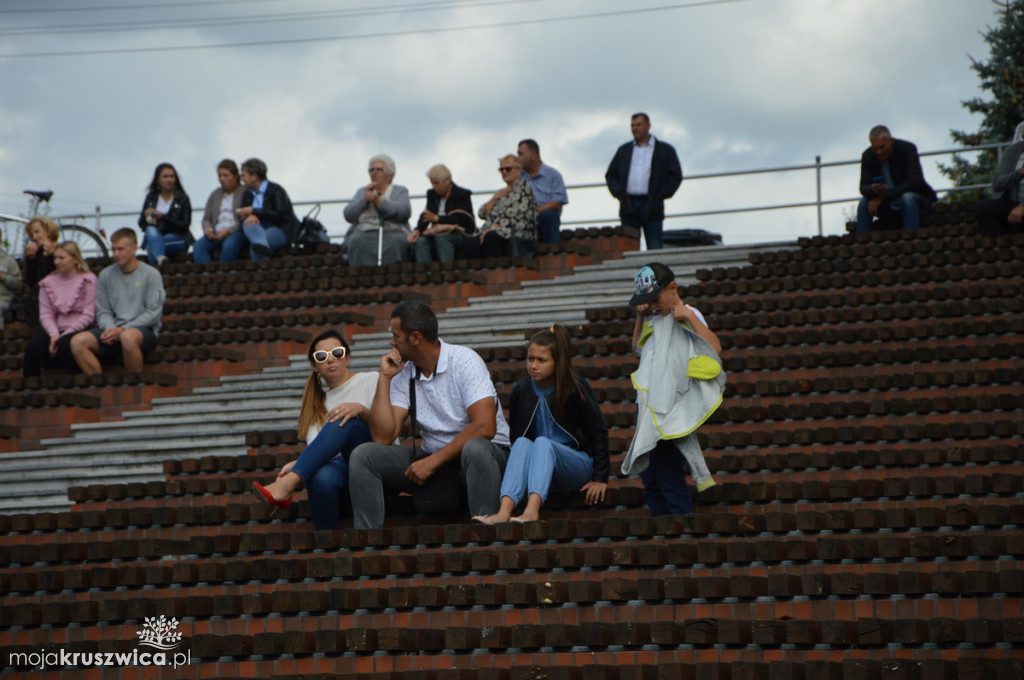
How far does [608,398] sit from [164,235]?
7.69 meters

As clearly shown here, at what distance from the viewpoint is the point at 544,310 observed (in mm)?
11359

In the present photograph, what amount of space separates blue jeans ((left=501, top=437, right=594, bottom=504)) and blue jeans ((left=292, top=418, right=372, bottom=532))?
0.92 meters

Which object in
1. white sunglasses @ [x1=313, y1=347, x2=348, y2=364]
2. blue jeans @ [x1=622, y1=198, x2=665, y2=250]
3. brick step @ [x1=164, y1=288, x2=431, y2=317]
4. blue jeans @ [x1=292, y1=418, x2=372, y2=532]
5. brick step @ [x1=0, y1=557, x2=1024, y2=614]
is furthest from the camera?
blue jeans @ [x1=622, y1=198, x2=665, y2=250]

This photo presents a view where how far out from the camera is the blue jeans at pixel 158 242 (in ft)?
47.9

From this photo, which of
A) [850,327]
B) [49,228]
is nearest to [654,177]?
[850,327]

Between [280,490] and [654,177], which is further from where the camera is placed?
[654,177]

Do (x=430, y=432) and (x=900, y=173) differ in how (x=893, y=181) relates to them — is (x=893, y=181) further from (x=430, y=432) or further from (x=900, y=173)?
(x=430, y=432)

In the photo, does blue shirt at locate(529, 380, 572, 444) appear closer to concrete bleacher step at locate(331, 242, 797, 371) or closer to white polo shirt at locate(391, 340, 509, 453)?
white polo shirt at locate(391, 340, 509, 453)

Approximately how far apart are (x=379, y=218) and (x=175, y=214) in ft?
8.74

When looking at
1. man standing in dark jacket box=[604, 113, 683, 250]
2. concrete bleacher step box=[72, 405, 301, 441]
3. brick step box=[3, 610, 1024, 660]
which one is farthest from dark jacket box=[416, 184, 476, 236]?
brick step box=[3, 610, 1024, 660]

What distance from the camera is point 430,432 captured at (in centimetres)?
705

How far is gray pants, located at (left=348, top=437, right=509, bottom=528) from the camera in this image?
669cm

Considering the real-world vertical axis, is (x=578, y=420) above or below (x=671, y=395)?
below

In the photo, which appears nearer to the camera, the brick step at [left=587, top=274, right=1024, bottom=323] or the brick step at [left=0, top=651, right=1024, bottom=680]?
the brick step at [left=0, top=651, right=1024, bottom=680]
